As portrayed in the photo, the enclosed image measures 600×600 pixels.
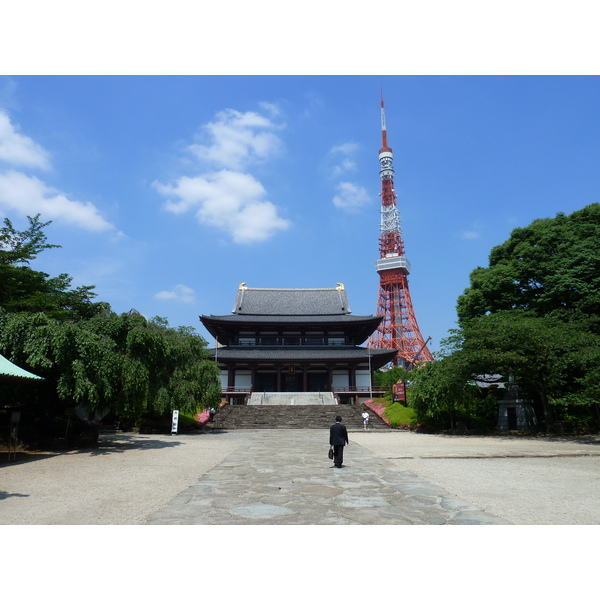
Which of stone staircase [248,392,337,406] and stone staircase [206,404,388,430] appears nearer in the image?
stone staircase [206,404,388,430]

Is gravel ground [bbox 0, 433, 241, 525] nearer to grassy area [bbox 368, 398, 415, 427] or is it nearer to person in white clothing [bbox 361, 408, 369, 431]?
person in white clothing [bbox 361, 408, 369, 431]

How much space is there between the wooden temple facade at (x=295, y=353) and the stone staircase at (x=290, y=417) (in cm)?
463

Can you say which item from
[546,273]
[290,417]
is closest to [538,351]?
[546,273]

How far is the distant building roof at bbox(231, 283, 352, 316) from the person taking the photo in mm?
45688

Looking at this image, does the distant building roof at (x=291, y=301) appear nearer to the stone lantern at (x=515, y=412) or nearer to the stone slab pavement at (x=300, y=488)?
the stone lantern at (x=515, y=412)

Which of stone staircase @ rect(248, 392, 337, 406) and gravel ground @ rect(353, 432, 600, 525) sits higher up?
stone staircase @ rect(248, 392, 337, 406)

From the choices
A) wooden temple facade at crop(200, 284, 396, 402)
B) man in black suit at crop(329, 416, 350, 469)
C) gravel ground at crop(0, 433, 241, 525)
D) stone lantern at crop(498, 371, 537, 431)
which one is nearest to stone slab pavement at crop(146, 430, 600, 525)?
man in black suit at crop(329, 416, 350, 469)

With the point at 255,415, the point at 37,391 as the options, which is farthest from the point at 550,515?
the point at 255,415

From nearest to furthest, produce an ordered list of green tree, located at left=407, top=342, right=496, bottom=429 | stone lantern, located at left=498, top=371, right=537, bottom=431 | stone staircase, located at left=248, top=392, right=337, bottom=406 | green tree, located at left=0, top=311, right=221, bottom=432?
green tree, located at left=0, top=311, right=221, bottom=432 < green tree, located at left=407, top=342, right=496, bottom=429 < stone lantern, located at left=498, top=371, right=537, bottom=431 < stone staircase, located at left=248, top=392, right=337, bottom=406

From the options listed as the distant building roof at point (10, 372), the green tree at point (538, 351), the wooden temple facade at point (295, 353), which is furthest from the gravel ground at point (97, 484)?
the wooden temple facade at point (295, 353)

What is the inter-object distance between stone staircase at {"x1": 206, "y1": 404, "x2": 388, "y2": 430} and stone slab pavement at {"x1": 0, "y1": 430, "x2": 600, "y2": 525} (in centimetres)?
1498

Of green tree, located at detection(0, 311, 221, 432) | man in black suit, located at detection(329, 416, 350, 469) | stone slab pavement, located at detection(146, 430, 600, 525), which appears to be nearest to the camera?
stone slab pavement, located at detection(146, 430, 600, 525)

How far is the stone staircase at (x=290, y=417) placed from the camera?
92.8 ft

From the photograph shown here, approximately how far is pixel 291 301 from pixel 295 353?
34.2 ft
